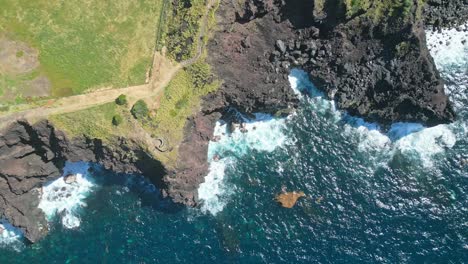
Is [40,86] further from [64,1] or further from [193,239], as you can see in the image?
[193,239]

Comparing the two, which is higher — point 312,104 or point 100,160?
point 312,104

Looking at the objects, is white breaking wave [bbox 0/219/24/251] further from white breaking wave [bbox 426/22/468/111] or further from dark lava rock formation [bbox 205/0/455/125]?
white breaking wave [bbox 426/22/468/111]

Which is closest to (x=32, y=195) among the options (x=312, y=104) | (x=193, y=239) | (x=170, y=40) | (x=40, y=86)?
(x=40, y=86)

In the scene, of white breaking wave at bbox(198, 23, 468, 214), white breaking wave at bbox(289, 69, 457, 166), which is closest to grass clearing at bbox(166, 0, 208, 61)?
white breaking wave at bbox(198, 23, 468, 214)

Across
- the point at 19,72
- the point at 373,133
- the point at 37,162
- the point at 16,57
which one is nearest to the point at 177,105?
the point at 19,72

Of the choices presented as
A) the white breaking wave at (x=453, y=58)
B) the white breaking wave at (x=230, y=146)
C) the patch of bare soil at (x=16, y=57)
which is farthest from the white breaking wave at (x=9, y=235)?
the white breaking wave at (x=453, y=58)

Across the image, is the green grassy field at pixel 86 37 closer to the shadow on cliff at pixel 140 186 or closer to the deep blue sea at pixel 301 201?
the shadow on cliff at pixel 140 186
